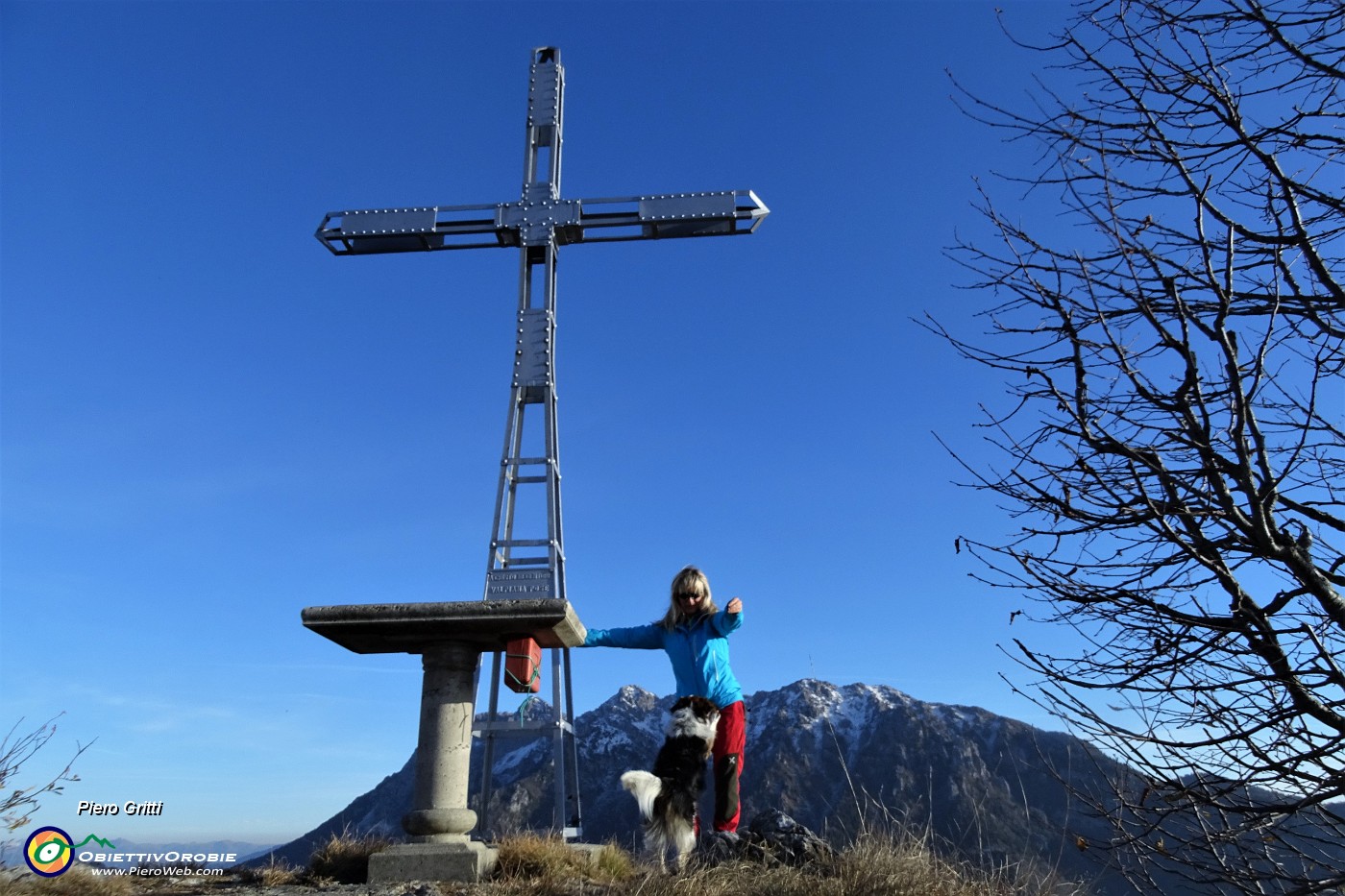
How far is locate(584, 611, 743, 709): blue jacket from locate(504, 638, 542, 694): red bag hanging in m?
1.19

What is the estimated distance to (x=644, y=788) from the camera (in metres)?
5.46

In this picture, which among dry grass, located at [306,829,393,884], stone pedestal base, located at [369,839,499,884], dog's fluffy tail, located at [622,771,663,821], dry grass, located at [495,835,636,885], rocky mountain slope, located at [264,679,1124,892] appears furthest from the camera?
rocky mountain slope, located at [264,679,1124,892]

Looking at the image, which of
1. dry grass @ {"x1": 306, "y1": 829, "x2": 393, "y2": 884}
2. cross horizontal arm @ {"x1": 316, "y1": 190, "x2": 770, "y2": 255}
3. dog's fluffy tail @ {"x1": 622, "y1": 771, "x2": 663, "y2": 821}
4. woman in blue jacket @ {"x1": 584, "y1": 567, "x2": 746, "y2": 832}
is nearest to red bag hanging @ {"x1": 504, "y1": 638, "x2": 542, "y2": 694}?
woman in blue jacket @ {"x1": 584, "y1": 567, "x2": 746, "y2": 832}

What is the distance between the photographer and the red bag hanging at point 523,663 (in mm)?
7168

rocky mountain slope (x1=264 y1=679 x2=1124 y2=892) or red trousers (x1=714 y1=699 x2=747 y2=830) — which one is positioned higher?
rocky mountain slope (x1=264 y1=679 x2=1124 y2=892)

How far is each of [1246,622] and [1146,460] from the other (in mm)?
623

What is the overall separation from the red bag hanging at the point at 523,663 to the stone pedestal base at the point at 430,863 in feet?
4.08

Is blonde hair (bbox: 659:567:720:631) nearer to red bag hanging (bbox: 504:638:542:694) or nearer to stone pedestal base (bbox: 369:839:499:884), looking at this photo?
red bag hanging (bbox: 504:638:542:694)

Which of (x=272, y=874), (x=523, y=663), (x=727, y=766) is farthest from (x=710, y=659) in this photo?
(x=272, y=874)

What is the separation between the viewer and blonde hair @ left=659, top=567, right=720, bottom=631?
6.45 metres

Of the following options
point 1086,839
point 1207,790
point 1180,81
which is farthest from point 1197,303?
point 1086,839

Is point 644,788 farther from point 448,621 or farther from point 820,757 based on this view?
point 820,757

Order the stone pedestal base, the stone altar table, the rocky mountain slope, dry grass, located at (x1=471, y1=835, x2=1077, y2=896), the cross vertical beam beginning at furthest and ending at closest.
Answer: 1. the rocky mountain slope
2. the cross vertical beam
3. the stone altar table
4. the stone pedestal base
5. dry grass, located at (x1=471, y1=835, x2=1077, y2=896)

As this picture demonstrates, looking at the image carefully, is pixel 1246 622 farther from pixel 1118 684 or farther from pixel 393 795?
pixel 393 795
